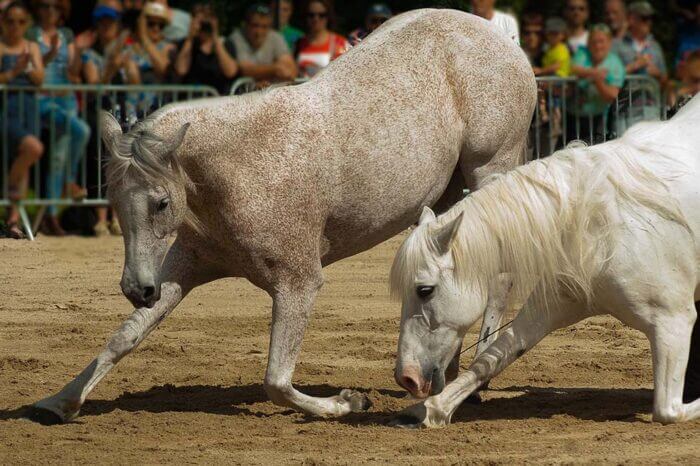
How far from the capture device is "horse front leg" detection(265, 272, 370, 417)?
6.16m

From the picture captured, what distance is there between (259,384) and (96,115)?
194 inches

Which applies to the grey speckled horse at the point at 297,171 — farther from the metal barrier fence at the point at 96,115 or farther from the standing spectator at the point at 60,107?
the standing spectator at the point at 60,107

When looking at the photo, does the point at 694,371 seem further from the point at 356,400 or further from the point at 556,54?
the point at 556,54

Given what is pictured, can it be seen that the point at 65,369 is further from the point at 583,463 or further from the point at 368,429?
the point at 583,463

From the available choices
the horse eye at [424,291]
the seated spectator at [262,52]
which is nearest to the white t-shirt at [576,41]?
the seated spectator at [262,52]

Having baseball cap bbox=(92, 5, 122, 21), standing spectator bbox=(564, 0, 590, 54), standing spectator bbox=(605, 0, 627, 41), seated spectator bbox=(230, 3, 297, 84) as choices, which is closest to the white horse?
seated spectator bbox=(230, 3, 297, 84)

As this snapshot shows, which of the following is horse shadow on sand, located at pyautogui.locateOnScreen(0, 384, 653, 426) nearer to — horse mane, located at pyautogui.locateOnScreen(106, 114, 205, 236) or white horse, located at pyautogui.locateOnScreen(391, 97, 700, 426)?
white horse, located at pyautogui.locateOnScreen(391, 97, 700, 426)

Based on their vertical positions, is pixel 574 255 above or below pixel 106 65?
above

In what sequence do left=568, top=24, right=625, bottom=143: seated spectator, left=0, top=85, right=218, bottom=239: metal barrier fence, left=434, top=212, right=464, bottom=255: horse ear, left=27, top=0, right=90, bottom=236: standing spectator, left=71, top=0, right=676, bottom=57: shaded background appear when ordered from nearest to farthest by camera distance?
left=434, top=212, right=464, bottom=255: horse ear
left=27, top=0, right=90, bottom=236: standing spectator
left=0, top=85, right=218, bottom=239: metal barrier fence
left=568, top=24, right=625, bottom=143: seated spectator
left=71, top=0, right=676, bottom=57: shaded background

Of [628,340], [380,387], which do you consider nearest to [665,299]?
[380,387]

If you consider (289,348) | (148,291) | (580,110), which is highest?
(148,291)

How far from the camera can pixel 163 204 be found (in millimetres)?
A: 5793

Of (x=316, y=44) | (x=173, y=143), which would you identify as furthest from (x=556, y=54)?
(x=173, y=143)

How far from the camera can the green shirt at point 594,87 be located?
38.9 feet
